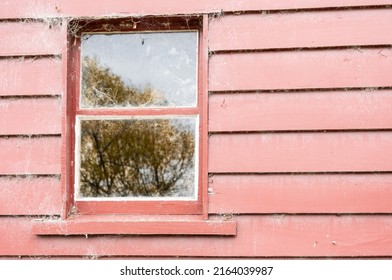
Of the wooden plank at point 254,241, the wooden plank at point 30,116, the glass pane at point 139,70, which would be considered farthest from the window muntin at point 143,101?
the wooden plank at point 254,241

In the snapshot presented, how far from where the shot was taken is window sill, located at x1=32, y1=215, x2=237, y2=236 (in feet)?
9.85

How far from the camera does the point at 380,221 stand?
296 cm

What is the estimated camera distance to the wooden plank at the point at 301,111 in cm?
299

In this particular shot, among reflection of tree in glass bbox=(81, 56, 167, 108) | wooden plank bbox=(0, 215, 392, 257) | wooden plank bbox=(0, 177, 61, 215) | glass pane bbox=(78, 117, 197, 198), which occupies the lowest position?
wooden plank bbox=(0, 215, 392, 257)

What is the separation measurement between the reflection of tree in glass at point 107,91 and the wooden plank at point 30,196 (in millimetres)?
487

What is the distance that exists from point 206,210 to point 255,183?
0.94 feet

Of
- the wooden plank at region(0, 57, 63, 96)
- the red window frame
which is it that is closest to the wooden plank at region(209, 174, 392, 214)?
the red window frame

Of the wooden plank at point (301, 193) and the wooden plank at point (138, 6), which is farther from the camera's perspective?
the wooden plank at point (138, 6)

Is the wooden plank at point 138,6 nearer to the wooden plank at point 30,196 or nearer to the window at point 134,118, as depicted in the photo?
the window at point 134,118

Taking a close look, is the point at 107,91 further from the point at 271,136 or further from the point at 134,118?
the point at 271,136

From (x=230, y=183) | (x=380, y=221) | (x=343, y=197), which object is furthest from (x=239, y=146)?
(x=380, y=221)

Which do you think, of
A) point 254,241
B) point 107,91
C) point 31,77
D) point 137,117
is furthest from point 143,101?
point 254,241

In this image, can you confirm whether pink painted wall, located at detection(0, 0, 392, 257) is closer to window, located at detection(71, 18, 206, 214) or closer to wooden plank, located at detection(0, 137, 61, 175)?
wooden plank, located at detection(0, 137, 61, 175)

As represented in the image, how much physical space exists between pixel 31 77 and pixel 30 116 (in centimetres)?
21
